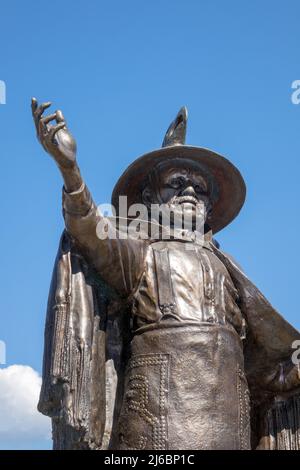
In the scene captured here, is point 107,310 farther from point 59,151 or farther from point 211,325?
point 59,151

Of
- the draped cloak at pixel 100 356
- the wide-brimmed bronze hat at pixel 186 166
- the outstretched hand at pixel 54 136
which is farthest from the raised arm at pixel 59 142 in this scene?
the wide-brimmed bronze hat at pixel 186 166

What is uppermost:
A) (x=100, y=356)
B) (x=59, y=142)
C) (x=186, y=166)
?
(x=186, y=166)

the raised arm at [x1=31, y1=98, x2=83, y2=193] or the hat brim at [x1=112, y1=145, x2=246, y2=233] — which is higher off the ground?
the hat brim at [x1=112, y1=145, x2=246, y2=233]

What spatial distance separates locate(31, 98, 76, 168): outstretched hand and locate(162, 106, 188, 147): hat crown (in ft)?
6.33

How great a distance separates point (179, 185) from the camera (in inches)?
408

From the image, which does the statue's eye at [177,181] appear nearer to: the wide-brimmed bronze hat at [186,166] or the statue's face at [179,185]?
the statue's face at [179,185]

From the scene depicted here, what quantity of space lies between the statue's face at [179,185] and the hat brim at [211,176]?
8cm

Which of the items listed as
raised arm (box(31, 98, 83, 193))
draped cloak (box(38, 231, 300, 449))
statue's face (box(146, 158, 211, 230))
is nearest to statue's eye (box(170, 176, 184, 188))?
statue's face (box(146, 158, 211, 230))

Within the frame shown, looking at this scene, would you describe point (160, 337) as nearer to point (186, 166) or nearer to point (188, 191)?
point (188, 191)

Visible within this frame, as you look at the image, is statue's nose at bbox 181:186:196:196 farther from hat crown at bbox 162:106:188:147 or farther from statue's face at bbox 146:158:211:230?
hat crown at bbox 162:106:188:147

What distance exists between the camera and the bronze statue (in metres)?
8.84

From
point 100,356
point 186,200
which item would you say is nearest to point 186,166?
point 186,200

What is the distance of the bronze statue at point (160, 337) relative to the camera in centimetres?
884

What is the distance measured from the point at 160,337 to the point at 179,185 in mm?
1933
